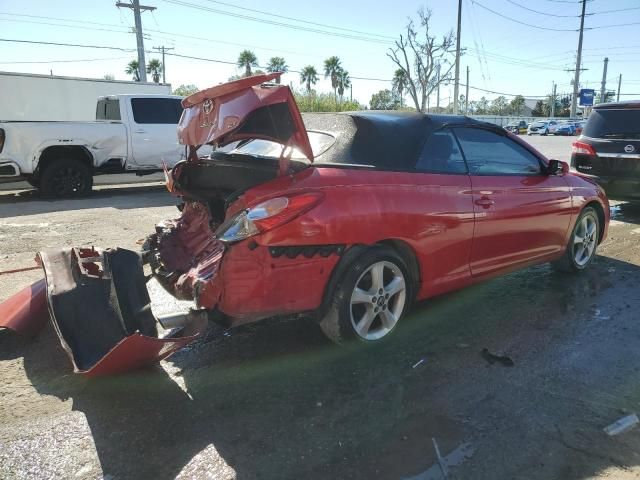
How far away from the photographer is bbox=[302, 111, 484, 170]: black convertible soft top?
11.3 ft

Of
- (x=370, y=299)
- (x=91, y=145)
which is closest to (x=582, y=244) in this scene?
(x=370, y=299)

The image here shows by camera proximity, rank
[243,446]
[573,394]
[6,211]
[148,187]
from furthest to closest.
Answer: [148,187] → [6,211] → [573,394] → [243,446]

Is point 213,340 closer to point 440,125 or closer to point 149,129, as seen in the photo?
point 440,125

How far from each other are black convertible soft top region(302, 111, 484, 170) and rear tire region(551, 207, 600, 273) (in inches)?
81.5

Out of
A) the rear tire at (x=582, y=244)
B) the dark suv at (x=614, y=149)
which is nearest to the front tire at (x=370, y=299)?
the rear tire at (x=582, y=244)

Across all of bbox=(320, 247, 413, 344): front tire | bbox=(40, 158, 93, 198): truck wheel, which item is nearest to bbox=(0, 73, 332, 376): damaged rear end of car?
bbox=(320, 247, 413, 344): front tire

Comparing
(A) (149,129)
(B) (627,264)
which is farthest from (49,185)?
(B) (627,264)

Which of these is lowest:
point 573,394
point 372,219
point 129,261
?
point 573,394

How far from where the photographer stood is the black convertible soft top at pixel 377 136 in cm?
345

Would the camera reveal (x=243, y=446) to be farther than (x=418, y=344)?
No

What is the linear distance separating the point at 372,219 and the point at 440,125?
114cm

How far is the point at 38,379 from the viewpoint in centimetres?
320

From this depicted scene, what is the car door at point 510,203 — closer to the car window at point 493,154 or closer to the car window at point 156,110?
the car window at point 493,154

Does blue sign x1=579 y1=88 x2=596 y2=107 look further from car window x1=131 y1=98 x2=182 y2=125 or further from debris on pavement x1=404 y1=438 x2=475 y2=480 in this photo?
debris on pavement x1=404 y1=438 x2=475 y2=480
